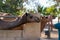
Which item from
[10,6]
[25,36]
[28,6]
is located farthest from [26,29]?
[28,6]

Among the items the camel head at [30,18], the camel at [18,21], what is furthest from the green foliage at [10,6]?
the camel head at [30,18]

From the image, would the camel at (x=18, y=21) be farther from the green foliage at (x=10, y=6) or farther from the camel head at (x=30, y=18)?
the green foliage at (x=10, y=6)

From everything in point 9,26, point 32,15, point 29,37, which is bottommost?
point 29,37

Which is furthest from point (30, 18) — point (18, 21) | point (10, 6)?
point (10, 6)

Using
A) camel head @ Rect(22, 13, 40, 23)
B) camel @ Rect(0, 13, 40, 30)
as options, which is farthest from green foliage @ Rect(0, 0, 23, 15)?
camel head @ Rect(22, 13, 40, 23)

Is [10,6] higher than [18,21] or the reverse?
higher

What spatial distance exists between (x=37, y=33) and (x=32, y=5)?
16.2 m

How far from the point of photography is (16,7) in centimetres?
1511

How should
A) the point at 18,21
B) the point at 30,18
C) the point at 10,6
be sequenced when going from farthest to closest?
the point at 10,6, the point at 18,21, the point at 30,18

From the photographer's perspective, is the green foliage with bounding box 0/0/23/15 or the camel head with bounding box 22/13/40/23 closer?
the camel head with bounding box 22/13/40/23

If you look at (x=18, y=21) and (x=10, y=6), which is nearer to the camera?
(x=18, y=21)

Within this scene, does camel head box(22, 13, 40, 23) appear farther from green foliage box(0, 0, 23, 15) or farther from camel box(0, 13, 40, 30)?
green foliage box(0, 0, 23, 15)

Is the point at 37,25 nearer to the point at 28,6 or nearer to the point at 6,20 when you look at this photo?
the point at 6,20

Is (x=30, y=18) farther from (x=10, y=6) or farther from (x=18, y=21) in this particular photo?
(x=10, y=6)
